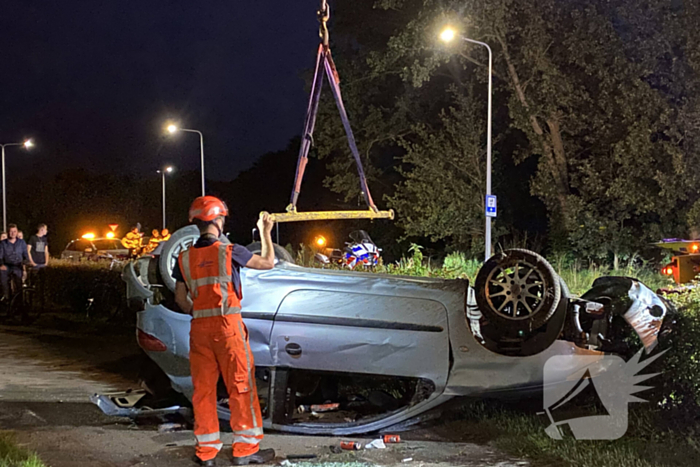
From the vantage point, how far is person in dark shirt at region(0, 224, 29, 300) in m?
12.8

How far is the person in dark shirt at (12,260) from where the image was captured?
41.9ft

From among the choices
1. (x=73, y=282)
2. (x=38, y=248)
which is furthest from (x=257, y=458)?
(x=38, y=248)

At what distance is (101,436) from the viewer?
554 cm

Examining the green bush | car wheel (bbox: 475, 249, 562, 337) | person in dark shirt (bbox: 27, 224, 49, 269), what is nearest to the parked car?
the green bush

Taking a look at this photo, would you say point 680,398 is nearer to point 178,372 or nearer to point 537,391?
point 537,391

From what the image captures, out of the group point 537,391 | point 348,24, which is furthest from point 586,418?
point 348,24

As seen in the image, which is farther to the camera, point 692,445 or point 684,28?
point 684,28

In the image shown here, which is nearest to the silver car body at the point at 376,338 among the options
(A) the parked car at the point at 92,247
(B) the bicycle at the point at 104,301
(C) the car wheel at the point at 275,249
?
(C) the car wheel at the point at 275,249

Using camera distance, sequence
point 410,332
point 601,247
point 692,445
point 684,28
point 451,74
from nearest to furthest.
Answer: point 692,445
point 410,332
point 684,28
point 601,247
point 451,74

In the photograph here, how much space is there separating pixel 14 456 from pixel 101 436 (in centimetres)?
84

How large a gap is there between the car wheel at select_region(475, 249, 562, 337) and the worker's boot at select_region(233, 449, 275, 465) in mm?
1794

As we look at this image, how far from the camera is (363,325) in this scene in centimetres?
513

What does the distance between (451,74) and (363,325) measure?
903 inches

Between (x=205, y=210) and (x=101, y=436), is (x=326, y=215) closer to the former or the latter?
(x=205, y=210)
